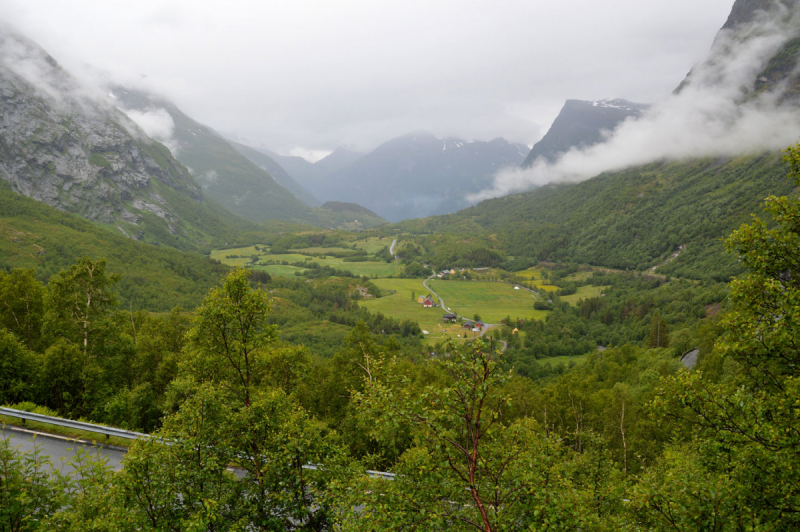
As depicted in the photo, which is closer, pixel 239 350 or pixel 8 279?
pixel 239 350

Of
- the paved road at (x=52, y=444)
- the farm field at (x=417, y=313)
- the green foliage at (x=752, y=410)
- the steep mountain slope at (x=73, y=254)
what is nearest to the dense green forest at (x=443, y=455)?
the green foliage at (x=752, y=410)

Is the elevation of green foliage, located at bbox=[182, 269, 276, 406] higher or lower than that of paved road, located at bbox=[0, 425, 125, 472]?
higher

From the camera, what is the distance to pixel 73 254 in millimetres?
166875

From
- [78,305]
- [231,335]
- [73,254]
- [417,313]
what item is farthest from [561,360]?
[73,254]

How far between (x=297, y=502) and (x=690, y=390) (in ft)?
42.6

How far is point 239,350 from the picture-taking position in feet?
51.8

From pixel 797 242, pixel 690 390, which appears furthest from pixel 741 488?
pixel 797 242

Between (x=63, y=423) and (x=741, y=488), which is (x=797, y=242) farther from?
(x=63, y=423)

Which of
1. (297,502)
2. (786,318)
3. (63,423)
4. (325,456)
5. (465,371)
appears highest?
(786,318)

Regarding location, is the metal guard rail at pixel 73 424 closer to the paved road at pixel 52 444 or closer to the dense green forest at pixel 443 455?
the paved road at pixel 52 444

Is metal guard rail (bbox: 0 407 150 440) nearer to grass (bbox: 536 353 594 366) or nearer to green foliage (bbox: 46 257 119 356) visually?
green foliage (bbox: 46 257 119 356)

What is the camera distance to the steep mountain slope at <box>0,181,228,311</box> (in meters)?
151

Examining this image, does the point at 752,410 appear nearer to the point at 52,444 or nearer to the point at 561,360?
the point at 52,444

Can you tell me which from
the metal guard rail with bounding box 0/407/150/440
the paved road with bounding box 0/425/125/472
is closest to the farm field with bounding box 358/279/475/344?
the metal guard rail with bounding box 0/407/150/440
